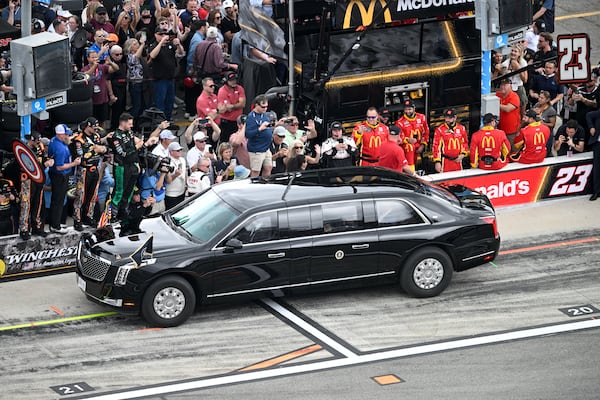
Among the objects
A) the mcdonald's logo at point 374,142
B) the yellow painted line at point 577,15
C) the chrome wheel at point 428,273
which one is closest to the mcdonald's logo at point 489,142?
the mcdonald's logo at point 374,142

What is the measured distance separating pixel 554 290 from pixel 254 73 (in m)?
7.28

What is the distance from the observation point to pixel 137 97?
2164 cm

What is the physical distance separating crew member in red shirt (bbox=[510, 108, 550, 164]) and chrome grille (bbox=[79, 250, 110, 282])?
25.5 ft

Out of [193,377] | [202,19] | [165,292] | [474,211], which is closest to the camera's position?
[193,377]

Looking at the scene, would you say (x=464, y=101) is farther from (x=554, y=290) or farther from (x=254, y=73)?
(x=554, y=290)

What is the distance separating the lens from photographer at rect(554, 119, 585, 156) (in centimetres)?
1998

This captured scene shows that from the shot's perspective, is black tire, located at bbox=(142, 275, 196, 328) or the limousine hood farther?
the limousine hood

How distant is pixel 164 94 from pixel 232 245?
750cm

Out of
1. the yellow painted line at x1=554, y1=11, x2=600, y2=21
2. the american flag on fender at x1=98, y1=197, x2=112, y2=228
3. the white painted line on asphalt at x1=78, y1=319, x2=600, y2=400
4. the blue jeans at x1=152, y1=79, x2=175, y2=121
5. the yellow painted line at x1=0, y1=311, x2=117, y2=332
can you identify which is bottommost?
the white painted line on asphalt at x1=78, y1=319, x2=600, y2=400

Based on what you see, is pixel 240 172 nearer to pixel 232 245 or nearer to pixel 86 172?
pixel 86 172

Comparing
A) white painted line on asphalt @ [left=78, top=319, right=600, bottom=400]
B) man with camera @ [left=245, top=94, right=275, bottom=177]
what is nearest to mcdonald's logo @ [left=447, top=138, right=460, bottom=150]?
man with camera @ [left=245, top=94, right=275, bottom=177]

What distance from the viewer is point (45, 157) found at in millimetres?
16594

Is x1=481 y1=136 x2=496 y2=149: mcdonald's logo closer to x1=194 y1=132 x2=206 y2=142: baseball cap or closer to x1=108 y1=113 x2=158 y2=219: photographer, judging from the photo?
x1=194 y1=132 x2=206 y2=142: baseball cap

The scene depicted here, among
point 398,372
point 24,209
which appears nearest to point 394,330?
point 398,372
